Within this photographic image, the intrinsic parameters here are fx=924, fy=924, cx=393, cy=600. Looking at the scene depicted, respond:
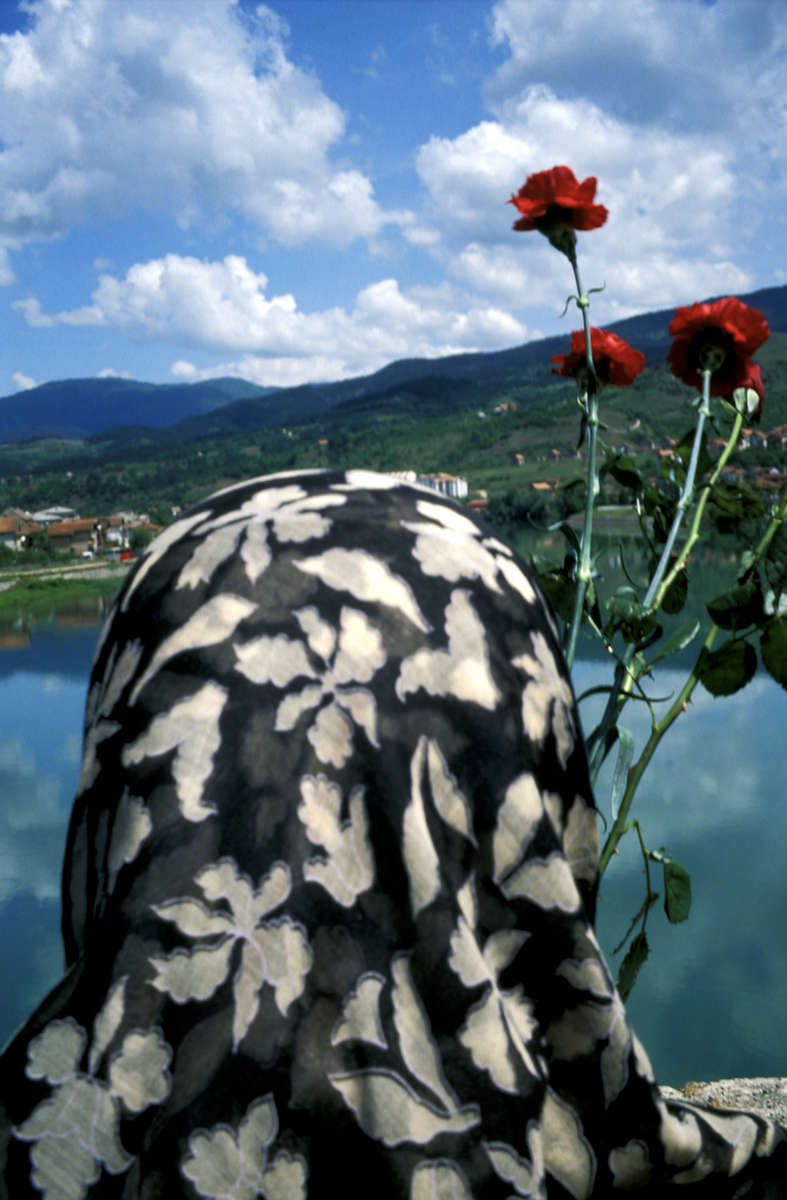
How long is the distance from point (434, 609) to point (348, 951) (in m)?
0.21

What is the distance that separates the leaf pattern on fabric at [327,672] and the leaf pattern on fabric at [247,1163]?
20 cm

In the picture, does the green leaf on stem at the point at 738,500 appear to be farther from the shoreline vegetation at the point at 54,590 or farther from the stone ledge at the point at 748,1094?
the shoreline vegetation at the point at 54,590

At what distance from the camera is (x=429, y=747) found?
561 mm

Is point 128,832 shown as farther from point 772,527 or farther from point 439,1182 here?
point 772,527

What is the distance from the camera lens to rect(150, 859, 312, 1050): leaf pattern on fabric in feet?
1.72

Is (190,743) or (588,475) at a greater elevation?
(588,475)

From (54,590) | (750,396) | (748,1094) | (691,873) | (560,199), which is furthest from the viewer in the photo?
(54,590)

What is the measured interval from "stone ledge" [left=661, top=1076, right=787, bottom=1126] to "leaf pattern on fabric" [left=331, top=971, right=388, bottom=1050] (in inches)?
85.3

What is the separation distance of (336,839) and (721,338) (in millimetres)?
731

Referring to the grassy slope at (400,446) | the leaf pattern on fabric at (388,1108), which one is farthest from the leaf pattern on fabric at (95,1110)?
the grassy slope at (400,446)

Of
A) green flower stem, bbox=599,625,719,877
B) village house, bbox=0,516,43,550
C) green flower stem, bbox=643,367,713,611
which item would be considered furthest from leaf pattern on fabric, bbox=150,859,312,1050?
village house, bbox=0,516,43,550

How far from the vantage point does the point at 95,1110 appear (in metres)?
0.52

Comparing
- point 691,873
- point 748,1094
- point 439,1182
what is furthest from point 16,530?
point 439,1182

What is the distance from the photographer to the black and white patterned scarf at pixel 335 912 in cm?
52
